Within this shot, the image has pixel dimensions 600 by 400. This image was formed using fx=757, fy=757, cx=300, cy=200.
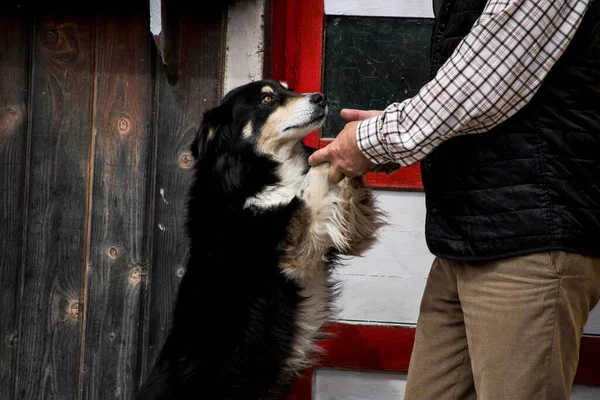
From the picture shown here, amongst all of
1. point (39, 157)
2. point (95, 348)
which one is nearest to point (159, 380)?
point (95, 348)

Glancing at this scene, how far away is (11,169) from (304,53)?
1389 mm

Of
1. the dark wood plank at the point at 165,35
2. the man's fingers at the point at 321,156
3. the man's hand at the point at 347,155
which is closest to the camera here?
the man's hand at the point at 347,155

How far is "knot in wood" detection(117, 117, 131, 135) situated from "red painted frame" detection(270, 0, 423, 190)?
66 centimetres

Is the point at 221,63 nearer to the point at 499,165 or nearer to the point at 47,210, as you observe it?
the point at 47,210

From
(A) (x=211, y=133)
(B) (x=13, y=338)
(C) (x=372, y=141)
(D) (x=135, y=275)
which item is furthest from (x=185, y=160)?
(C) (x=372, y=141)

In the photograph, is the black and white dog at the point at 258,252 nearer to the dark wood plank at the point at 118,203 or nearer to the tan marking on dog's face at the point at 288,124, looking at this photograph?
the tan marking on dog's face at the point at 288,124

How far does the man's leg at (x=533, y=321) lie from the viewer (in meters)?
1.74

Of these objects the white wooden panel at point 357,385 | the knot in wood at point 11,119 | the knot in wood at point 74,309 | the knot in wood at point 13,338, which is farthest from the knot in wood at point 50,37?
the white wooden panel at point 357,385

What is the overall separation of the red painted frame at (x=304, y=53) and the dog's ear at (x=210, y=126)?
1.67ft

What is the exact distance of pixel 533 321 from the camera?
1.75m

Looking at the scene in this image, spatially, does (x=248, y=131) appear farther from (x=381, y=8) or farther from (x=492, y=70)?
(x=492, y=70)

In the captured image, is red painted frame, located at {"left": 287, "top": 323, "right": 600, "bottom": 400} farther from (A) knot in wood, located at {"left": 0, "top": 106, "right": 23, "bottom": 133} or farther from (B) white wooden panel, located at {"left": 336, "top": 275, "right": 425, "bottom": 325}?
(A) knot in wood, located at {"left": 0, "top": 106, "right": 23, "bottom": 133}

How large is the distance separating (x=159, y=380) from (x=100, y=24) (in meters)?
1.58

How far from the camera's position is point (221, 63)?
3262mm
